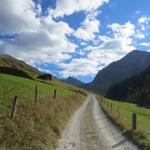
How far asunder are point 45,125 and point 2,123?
16.0 ft

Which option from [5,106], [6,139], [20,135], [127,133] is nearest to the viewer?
[6,139]

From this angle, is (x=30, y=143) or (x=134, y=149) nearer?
(x=30, y=143)

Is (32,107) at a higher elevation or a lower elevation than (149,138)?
higher

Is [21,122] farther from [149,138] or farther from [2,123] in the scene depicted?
[149,138]

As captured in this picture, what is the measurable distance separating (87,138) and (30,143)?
6.75 meters

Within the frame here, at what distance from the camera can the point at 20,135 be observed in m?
17.5

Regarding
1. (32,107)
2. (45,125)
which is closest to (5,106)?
(32,107)

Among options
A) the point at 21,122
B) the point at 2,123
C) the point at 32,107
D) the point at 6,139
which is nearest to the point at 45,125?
the point at 32,107

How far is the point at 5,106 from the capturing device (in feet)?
79.5

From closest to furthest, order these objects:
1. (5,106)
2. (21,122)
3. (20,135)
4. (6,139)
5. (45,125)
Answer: (6,139)
(20,135)
(21,122)
(45,125)
(5,106)

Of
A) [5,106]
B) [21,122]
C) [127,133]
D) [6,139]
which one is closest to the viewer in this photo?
[6,139]

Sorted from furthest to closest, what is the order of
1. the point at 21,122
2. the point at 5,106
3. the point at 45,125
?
1. the point at 5,106
2. the point at 45,125
3. the point at 21,122

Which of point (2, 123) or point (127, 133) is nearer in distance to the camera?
point (2, 123)

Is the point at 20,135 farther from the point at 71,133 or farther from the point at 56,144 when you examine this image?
the point at 71,133
